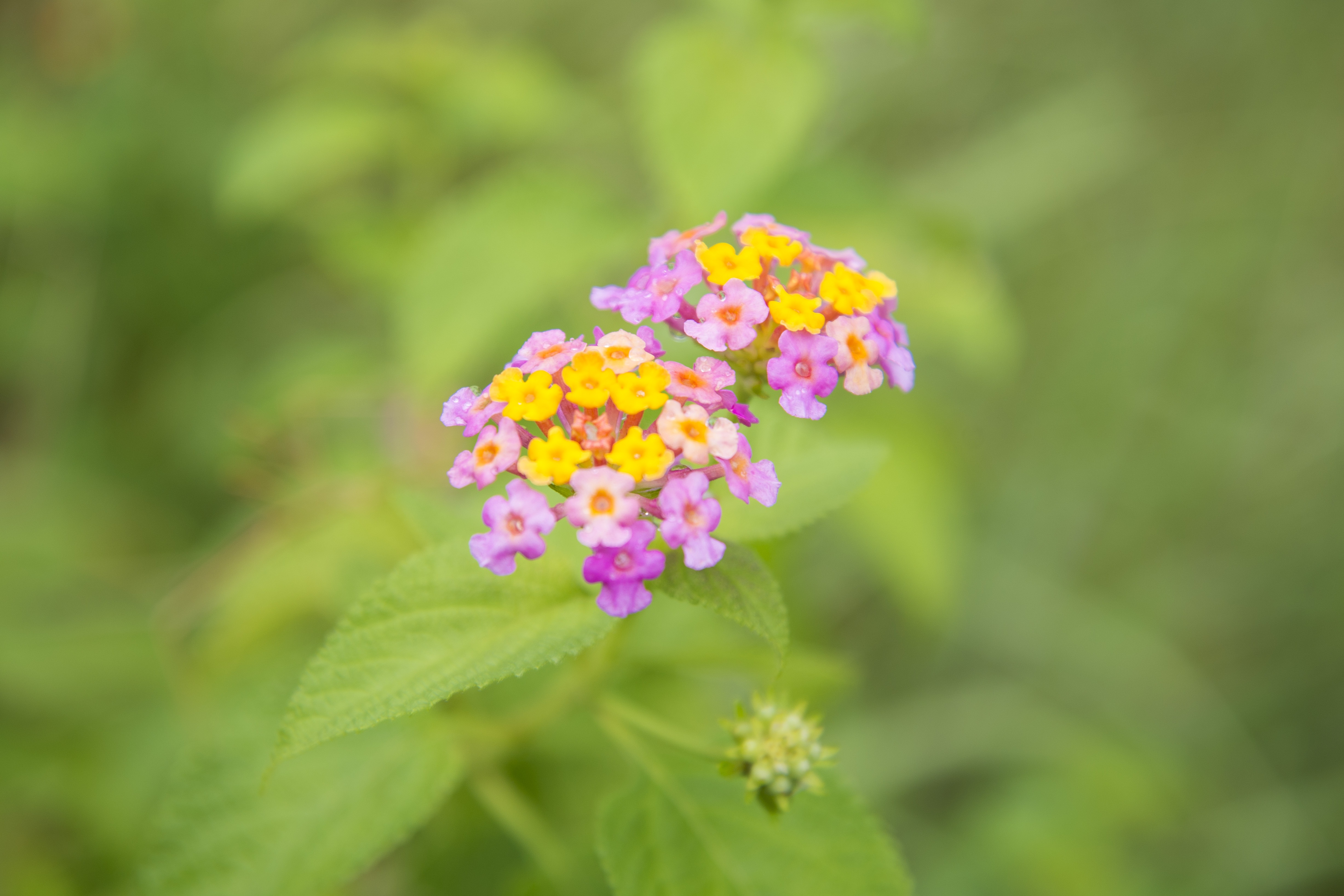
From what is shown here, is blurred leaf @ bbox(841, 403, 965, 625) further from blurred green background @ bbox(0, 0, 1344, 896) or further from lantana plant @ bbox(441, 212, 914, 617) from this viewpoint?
lantana plant @ bbox(441, 212, 914, 617)

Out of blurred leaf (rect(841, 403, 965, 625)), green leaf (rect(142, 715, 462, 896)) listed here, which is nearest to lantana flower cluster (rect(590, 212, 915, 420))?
green leaf (rect(142, 715, 462, 896))

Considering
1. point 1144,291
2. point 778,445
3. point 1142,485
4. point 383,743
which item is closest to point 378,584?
point 383,743

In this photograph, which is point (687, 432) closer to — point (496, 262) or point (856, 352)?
point (856, 352)

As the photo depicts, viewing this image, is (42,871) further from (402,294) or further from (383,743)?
(402,294)

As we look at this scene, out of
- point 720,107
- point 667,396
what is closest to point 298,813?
point 667,396

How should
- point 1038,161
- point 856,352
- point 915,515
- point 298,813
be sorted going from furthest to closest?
point 1038,161, point 915,515, point 298,813, point 856,352
